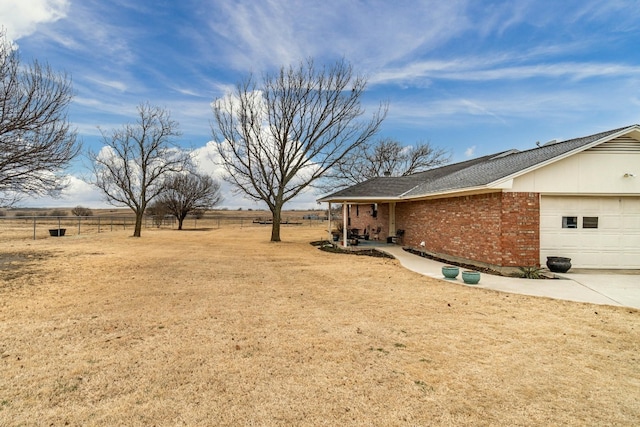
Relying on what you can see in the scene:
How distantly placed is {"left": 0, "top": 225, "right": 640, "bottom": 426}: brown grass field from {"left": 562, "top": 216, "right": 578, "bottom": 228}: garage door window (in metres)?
4.48

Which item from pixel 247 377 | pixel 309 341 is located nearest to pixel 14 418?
pixel 247 377

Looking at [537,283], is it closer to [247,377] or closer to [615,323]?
[615,323]

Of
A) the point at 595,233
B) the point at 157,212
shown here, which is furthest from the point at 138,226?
the point at 595,233

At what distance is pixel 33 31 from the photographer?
32.1 feet

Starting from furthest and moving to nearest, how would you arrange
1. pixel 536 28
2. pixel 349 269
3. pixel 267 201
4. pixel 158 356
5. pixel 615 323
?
1. pixel 267 201
2. pixel 536 28
3. pixel 349 269
4. pixel 615 323
5. pixel 158 356

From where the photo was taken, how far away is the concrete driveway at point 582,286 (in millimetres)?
6762

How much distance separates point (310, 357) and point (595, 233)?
10.3m

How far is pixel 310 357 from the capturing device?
13.1ft

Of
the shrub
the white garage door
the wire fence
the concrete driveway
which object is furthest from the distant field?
the white garage door

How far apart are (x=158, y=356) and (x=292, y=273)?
19.8 ft

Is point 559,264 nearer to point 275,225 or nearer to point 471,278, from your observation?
point 471,278

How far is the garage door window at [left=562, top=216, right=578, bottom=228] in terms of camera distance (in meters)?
9.87

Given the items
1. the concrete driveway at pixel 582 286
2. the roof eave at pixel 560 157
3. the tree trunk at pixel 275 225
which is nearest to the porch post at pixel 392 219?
the tree trunk at pixel 275 225

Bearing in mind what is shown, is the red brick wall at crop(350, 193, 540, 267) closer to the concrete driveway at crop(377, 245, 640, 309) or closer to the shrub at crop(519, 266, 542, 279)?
the shrub at crop(519, 266, 542, 279)
